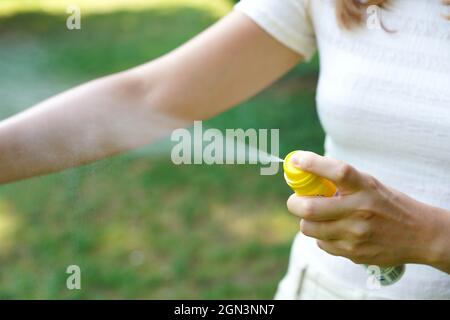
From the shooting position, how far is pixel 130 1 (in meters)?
5.80

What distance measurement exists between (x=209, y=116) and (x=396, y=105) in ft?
1.23

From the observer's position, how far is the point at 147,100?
133 cm

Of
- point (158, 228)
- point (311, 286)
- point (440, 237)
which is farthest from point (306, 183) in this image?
point (158, 228)

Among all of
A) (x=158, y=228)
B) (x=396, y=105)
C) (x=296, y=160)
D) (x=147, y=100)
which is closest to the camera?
(x=296, y=160)

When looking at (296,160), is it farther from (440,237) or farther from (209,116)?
(209,116)

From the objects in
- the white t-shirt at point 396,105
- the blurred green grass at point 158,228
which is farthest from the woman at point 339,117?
the blurred green grass at point 158,228

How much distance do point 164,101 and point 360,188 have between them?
476mm

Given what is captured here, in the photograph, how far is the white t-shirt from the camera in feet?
3.88

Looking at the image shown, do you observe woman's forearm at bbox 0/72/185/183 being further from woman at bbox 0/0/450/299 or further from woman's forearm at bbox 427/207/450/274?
woman's forearm at bbox 427/207/450/274

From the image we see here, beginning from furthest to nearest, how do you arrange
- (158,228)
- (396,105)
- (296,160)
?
1. (158,228)
2. (396,105)
3. (296,160)

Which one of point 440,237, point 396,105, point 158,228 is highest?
point 158,228

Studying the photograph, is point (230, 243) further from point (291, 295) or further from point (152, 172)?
point (291, 295)

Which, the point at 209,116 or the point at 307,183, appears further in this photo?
the point at 209,116
